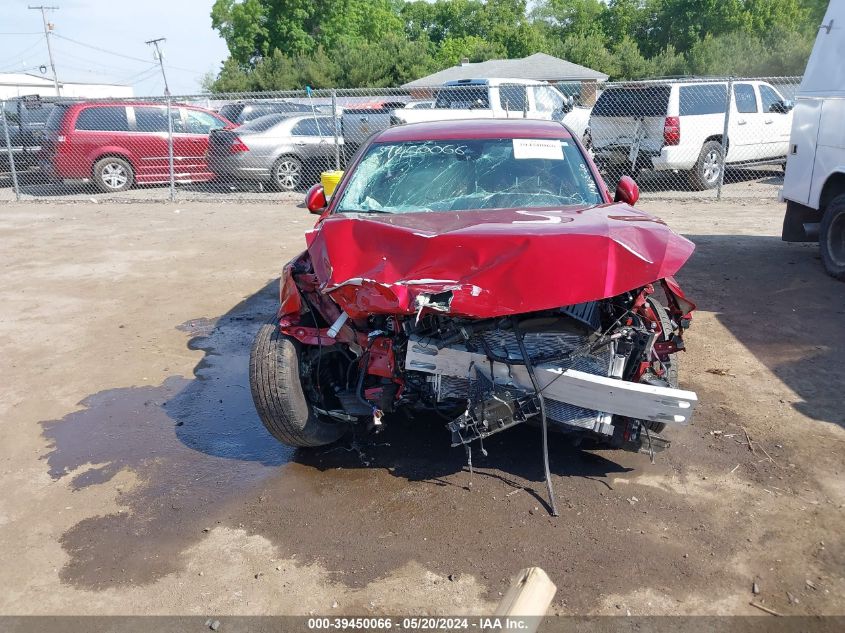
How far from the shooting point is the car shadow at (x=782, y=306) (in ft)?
16.1

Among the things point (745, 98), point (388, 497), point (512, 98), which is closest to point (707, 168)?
point (745, 98)

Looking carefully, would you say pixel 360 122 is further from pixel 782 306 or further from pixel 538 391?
pixel 538 391

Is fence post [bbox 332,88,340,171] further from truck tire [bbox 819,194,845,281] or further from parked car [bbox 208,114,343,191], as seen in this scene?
truck tire [bbox 819,194,845,281]

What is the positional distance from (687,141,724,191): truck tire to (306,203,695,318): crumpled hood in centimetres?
1010

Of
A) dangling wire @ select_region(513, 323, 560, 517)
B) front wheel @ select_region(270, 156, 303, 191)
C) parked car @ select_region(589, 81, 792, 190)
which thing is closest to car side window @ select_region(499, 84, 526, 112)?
parked car @ select_region(589, 81, 792, 190)

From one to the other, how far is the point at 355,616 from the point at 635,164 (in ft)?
37.8

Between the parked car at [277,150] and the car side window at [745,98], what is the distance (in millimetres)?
7733

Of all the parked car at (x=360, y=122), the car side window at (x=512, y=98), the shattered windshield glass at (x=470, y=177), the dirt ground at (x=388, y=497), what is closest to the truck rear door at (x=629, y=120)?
the car side window at (x=512, y=98)

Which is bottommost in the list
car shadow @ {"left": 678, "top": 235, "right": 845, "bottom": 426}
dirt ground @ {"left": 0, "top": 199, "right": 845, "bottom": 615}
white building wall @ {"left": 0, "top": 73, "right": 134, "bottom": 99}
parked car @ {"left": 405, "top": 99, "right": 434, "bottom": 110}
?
dirt ground @ {"left": 0, "top": 199, "right": 845, "bottom": 615}

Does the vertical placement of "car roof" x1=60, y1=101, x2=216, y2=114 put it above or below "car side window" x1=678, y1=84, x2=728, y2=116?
above

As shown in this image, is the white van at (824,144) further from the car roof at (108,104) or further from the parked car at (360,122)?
the car roof at (108,104)

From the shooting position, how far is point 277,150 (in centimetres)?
1432

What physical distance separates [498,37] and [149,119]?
4918cm

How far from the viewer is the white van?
22.5 ft
